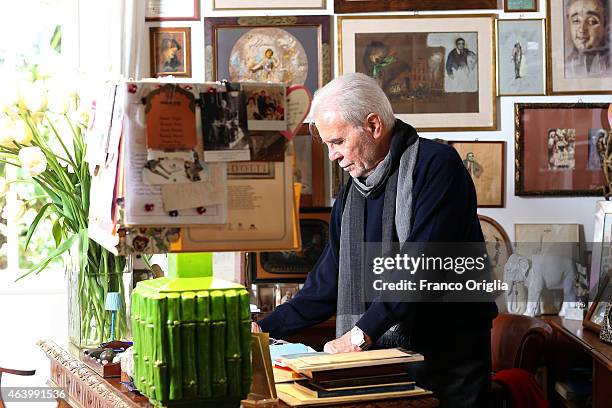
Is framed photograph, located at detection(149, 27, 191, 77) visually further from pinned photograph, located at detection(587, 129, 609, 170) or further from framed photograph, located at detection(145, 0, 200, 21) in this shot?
pinned photograph, located at detection(587, 129, 609, 170)

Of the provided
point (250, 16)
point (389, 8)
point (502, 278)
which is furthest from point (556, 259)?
point (250, 16)

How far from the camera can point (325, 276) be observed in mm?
3275

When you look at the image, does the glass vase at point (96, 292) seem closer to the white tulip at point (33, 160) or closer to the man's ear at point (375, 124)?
the white tulip at point (33, 160)

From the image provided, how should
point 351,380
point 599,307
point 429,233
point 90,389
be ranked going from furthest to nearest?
point 599,307 → point 429,233 → point 90,389 → point 351,380

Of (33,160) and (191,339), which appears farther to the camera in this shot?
(33,160)

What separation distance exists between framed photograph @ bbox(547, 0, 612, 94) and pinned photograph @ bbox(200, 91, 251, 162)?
126 inches

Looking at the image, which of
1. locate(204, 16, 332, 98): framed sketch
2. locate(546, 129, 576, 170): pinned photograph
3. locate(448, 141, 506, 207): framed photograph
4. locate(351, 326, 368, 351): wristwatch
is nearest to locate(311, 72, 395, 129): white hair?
locate(351, 326, 368, 351): wristwatch

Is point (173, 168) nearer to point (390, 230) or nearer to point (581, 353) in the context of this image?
point (390, 230)

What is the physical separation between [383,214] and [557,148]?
1810 mm

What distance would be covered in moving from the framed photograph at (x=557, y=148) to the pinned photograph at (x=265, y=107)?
3046mm

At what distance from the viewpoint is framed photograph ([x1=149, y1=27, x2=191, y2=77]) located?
4.48m

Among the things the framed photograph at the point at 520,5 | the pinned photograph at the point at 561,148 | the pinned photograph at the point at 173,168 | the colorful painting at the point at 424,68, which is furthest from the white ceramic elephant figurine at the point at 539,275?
the pinned photograph at the point at 173,168

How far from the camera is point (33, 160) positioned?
2.61 m

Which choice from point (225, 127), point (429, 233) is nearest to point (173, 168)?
point (225, 127)
